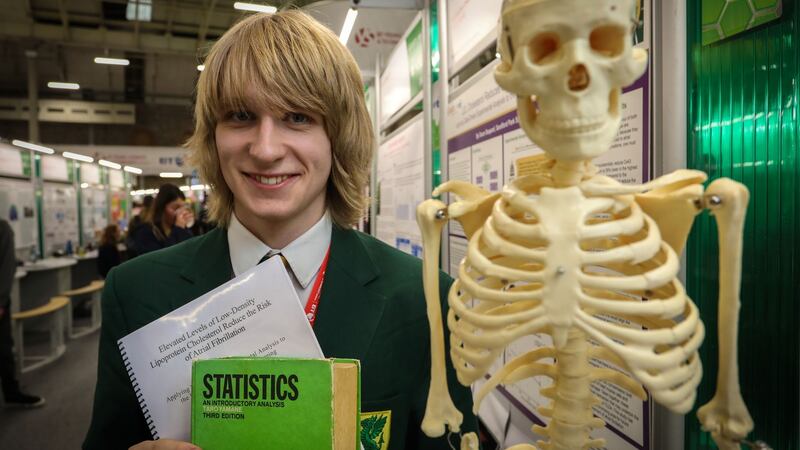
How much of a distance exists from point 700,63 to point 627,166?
235 mm

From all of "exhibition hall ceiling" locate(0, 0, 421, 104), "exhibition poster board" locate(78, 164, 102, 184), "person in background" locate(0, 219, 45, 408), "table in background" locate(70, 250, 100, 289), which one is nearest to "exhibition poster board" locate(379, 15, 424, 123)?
"person in background" locate(0, 219, 45, 408)

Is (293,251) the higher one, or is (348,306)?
(293,251)

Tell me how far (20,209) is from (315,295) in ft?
19.1

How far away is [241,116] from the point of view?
0.97 m

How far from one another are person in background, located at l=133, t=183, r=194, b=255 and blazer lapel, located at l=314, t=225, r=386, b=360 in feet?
8.77

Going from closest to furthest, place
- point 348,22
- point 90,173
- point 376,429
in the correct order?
point 376,429
point 348,22
point 90,173

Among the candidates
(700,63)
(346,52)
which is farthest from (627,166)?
(346,52)

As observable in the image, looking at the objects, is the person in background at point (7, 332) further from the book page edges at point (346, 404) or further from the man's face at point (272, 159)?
the book page edges at point (346, 404)

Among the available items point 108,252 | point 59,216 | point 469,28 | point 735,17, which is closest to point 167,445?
point 735,17

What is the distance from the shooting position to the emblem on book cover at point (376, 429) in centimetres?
89

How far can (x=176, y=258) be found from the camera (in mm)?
1062

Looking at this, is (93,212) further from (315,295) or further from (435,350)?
(435,350)

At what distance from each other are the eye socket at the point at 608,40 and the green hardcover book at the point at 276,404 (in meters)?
0.52

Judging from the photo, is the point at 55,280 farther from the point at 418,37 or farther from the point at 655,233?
the point at 655,233
